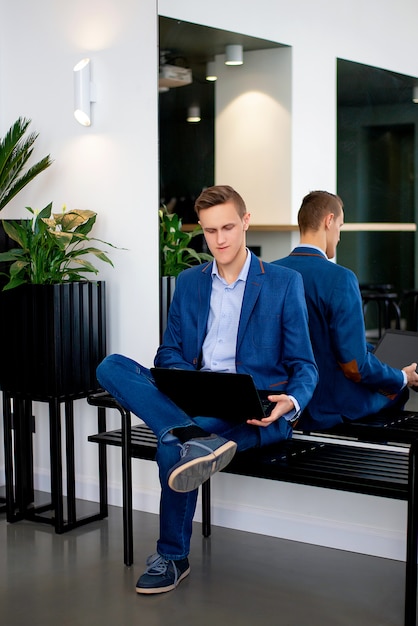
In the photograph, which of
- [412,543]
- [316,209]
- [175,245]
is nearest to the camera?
[412,543]

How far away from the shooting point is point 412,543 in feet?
8.95

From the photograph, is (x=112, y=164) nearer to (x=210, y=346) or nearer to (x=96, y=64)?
(x=96, y=64)

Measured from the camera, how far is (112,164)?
412 centimetres

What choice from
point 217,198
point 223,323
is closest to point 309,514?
point 223,323

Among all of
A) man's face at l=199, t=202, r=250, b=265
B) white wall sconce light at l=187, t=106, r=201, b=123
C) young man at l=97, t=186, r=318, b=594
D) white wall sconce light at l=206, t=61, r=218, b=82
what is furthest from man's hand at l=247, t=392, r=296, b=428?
white wall sconce light at l=206, t=61, r=218, b=82

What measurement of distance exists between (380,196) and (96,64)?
4.95ft

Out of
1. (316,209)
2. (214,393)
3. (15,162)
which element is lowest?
(214,393)

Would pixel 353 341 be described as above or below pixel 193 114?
below

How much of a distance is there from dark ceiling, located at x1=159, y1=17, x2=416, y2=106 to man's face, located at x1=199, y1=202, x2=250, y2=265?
835 mm

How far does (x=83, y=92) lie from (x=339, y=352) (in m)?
1.79

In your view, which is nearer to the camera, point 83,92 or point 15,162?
point 83,92

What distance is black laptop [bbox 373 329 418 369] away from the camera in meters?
3.45

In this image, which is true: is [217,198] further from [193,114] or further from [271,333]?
[193,114]

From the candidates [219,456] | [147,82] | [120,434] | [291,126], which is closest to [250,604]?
[219,456]
